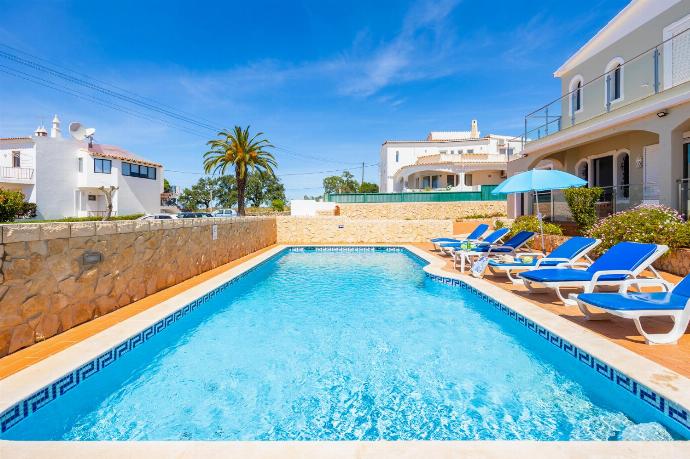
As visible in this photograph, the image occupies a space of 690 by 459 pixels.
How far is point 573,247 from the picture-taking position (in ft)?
24.9

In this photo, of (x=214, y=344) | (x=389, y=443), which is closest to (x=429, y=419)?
(x=389, y=443)

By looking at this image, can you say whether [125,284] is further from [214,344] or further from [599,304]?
[599,304]

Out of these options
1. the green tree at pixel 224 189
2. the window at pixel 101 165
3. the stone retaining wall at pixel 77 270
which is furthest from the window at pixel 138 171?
the green tree at pixel 224 189

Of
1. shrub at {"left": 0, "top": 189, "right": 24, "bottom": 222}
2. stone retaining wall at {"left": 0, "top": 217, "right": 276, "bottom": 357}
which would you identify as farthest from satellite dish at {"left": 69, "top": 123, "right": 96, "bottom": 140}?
stone retaining wall at {"left": 0, "top": 217, "right": 276, "bottom": 357}

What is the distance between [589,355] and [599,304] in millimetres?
692

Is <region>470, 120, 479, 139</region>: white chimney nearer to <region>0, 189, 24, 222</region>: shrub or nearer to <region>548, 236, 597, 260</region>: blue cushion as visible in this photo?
<region>548, 236, 597, 260</region>: blue cushion

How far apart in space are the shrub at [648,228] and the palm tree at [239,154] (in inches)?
940

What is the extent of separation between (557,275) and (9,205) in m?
33.1

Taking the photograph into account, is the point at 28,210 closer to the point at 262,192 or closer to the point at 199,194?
the point at 262,192

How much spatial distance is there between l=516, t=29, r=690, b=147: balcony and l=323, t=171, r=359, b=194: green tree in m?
56.9

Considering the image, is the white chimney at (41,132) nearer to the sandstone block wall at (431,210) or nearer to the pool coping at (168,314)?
the sandstone block wall at (431,210)

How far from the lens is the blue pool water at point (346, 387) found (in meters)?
3.32

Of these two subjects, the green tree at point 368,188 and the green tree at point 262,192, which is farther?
the green tree at point 262,192

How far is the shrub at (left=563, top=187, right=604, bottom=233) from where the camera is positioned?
1138 cm
